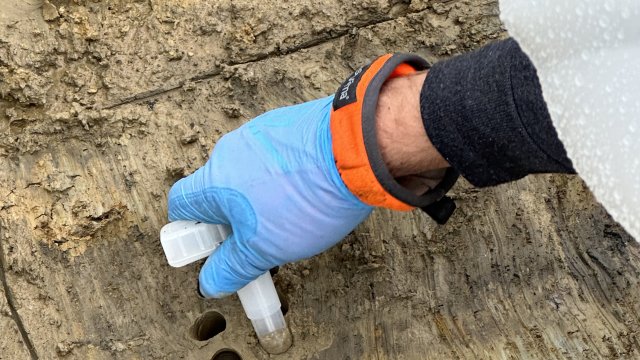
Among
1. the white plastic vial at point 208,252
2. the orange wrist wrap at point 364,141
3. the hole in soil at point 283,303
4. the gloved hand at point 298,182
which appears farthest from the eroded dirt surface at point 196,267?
the orange wrist wrap at point 364,141

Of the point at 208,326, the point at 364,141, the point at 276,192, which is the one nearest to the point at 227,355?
the point at 208,326

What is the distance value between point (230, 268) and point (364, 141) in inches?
18.5

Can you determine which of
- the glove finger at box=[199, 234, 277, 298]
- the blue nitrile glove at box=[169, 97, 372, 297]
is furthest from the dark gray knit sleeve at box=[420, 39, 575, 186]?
the glove finger at box=[199, 234, 277, 298]

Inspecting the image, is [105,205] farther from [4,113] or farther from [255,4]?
[255,4]

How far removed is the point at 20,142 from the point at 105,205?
0.94 ft

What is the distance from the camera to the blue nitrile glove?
1.11 metres

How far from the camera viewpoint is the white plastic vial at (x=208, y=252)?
1.39 m

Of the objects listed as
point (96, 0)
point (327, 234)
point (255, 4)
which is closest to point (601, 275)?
point (327, 234)

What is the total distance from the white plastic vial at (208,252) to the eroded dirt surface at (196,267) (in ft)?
0.45

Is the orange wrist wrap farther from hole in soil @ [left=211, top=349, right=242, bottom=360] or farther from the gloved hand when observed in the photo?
hole in soil @ [left=211, top=349, right=242, bottom=360]

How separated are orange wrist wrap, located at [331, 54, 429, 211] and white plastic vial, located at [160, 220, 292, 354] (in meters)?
0.45

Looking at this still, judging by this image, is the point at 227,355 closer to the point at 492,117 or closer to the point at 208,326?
the point at 208,326

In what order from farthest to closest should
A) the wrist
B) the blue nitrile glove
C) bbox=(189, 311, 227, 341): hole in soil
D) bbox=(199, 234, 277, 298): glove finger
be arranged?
bbox=(189, 311, 227, 341): hole in soil → bbox=(199, 234, 277, 298): glove finger → the blue nitrile glove → the wrist

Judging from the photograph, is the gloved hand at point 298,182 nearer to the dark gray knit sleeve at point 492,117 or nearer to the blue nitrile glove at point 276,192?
the blue nitrile glove at point 276,192
